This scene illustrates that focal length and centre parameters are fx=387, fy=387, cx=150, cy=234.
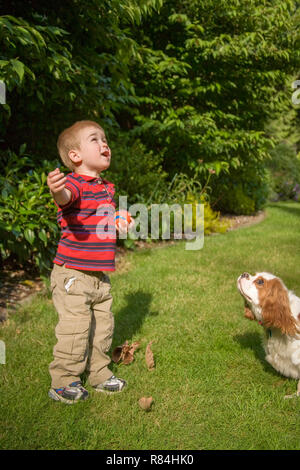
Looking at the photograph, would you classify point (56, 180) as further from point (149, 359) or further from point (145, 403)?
point (149, 359)

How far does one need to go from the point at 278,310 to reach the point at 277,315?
0.03 m

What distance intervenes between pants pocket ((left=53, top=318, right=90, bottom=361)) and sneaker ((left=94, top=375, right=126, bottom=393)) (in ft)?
0.93

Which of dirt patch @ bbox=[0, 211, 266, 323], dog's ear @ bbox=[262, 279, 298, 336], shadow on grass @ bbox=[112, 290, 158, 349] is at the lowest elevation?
shadow on grass @ bbox=[112, 290, 158, 349]

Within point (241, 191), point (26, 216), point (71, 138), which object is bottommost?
point (241, 191)

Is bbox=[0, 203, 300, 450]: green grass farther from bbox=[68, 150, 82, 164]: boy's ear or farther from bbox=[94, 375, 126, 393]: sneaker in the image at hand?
bbox=[68, 150, 82, 164]: boy's ear

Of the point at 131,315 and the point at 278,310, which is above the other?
the point at 278,310

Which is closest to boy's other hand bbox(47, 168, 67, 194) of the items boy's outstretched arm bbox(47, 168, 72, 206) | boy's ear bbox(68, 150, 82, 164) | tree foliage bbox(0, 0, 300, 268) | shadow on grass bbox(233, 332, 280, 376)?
boy's outstretched arm bbox(47, 168, 72, 206)

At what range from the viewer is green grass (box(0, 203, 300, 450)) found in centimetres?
217

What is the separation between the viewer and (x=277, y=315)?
2.47 meters

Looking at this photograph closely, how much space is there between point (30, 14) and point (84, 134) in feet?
8.88

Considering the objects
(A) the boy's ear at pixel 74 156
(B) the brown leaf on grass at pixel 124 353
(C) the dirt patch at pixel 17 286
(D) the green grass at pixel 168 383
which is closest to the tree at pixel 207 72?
(C) the dirt patch at pixel 17 286

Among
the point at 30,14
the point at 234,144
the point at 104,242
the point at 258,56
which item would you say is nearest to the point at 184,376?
the point at 104,242

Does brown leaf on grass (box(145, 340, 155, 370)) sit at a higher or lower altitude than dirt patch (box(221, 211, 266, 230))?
lower

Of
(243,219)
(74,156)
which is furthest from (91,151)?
(243,219)
